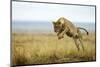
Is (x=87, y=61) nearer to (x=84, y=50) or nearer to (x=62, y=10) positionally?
(x=84, y=50)

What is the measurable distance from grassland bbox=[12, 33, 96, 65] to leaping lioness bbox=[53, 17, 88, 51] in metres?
0.06

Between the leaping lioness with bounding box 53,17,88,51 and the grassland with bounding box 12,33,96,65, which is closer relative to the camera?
the grassland with bounding box 12,33,96,65

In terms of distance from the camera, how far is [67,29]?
2775 millimetres

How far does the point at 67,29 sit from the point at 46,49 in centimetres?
37

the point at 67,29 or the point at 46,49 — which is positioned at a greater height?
the point at 67,29

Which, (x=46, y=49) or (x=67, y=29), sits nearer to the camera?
(x=46, y=49)

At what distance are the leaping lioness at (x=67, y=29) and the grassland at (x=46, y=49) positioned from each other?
0.06 metres

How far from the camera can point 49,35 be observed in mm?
2680

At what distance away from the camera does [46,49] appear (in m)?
2.67

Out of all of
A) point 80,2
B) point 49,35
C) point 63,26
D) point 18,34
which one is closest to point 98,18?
point 80,2

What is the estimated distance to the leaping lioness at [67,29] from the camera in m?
2.73

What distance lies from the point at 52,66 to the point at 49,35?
38 centimetres

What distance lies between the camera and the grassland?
2531 mm

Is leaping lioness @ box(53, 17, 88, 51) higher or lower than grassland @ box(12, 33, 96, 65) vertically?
higher
